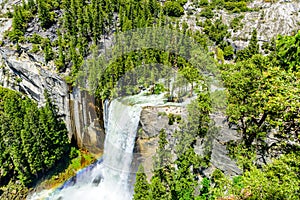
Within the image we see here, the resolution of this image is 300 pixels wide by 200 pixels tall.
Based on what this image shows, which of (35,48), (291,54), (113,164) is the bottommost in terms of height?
(113,164)

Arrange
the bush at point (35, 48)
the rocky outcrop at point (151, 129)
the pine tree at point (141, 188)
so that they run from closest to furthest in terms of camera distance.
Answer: the pine tree at point (141, 188) → the rocky outcrop at point (151, 129) → the bush at point (35, 48)

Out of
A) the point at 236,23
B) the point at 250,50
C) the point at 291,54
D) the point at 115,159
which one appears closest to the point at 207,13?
the point at 236,23

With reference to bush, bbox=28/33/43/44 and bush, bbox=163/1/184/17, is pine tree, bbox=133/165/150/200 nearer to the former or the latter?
bush, bbox=28/33/43/44

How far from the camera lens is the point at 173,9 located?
4038 cm

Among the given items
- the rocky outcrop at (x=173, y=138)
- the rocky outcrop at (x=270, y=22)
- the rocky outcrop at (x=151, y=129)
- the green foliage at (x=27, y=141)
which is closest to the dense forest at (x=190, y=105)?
the green foliage at (x=27, y=141)

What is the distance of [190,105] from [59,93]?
18890 mm

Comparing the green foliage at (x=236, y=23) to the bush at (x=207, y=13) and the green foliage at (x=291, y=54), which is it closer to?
the bush at (x=207, y=13)

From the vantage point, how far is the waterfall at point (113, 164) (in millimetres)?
26562

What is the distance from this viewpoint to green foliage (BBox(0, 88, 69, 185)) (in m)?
28.6

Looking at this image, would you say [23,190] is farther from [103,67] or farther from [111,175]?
[103,67]

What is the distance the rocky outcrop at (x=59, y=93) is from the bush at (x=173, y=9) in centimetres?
1904

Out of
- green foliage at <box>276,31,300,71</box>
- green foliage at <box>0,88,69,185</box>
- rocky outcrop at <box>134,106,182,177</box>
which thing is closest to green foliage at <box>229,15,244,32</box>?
green foliage at <box>276,31,300,71</box>

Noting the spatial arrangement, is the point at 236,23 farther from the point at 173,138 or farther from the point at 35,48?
the point at 35,48

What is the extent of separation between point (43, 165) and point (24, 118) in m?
5.89
